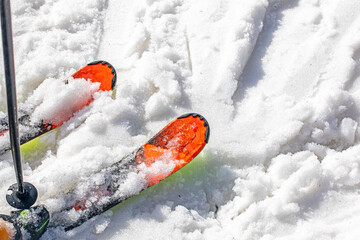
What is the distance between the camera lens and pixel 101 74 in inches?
84.0

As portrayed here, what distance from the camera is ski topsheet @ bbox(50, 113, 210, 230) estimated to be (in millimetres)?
1699

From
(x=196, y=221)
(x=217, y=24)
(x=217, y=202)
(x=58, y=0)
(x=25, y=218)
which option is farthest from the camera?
(x=58, y=0)

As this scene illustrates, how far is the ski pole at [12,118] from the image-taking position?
3.65 feet

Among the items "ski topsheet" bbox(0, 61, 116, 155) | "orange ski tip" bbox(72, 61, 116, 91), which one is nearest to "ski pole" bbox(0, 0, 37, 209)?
A: "ski topsheet" bbox(0, 61, 116, 155)

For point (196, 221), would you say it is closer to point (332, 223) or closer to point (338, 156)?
point (332, 223)

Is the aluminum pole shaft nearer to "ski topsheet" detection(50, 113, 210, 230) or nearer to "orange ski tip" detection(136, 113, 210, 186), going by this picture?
"ski topsheet" detection(50, 113, 210, 230)

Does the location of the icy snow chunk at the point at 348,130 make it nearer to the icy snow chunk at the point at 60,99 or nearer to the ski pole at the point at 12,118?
the icy snow chunk at the point at 60,99

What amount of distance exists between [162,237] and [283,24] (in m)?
1.59

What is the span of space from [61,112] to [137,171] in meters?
0.55

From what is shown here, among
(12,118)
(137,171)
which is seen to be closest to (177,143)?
(137,171)

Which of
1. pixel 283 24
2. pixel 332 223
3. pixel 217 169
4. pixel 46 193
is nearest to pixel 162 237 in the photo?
pixel 217 169

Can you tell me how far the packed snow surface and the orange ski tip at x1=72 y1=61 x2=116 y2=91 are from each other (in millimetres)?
64

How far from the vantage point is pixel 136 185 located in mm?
1770

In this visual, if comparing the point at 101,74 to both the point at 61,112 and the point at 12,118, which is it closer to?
the point at 61,112
